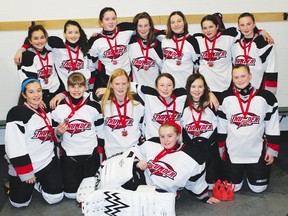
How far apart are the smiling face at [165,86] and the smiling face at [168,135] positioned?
41 centimetres

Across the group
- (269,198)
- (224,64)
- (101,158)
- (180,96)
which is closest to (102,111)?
(101,158)

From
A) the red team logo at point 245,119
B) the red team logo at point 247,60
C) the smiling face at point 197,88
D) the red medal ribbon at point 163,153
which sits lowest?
the red medal ribbon at point 163,153

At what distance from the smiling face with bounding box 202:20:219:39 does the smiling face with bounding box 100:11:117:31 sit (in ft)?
3.03

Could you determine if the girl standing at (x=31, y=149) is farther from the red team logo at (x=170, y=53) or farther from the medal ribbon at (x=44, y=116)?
the red team logo at (x=170, y=53)

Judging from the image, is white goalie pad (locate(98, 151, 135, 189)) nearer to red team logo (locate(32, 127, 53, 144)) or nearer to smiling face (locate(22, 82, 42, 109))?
red team logo (locate(32, 127, 53, 144))

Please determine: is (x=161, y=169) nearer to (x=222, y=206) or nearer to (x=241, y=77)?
(x=222, y=206)

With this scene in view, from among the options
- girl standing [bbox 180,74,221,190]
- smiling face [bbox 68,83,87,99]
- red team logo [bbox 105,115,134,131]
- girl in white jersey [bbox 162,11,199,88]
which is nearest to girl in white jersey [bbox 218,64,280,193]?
girl standing [bbox 180,74,221,190]

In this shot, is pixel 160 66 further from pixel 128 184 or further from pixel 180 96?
pixel 128 184

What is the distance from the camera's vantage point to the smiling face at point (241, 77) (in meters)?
3.47

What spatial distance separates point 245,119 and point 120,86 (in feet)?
3.80

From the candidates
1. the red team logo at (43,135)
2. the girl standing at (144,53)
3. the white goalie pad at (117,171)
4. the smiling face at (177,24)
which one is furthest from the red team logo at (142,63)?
the red team logo at (43,135)

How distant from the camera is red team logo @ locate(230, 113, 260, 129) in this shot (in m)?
3.51

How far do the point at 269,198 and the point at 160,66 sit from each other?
171 centimetres

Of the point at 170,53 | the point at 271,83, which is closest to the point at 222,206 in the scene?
the point at 271,83
